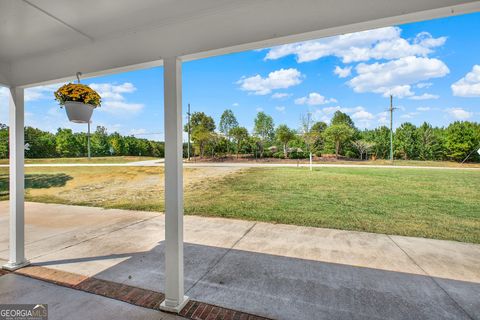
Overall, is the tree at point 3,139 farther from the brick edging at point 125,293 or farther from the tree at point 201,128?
the tree at point 201,128

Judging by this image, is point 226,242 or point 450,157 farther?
point 450,157

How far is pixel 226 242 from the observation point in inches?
134

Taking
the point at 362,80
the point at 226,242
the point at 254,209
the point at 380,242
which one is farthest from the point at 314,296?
the point at 362,80

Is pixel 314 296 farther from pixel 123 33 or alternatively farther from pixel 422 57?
pixel 422 57

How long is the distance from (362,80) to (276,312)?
1649 centimetres

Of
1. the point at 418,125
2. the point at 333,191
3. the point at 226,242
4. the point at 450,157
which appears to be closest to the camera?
the point at 226,242

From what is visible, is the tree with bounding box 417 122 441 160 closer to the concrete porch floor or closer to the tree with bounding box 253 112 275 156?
the tree with bounding box 253 112 275 156

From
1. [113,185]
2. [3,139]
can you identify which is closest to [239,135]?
[113,185]

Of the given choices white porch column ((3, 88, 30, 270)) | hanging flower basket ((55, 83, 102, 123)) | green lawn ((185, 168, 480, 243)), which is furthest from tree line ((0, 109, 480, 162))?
hanging flower basket ((55, 83, 102, 123))

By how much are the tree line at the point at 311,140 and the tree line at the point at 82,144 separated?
3500 millimetres

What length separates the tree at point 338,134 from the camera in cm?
1475

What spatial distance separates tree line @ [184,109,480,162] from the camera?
44.5 ft

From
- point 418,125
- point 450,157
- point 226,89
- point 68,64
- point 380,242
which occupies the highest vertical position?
point 226,89

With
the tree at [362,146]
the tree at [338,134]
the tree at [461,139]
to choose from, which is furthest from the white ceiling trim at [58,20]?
the tree at [461,139]
